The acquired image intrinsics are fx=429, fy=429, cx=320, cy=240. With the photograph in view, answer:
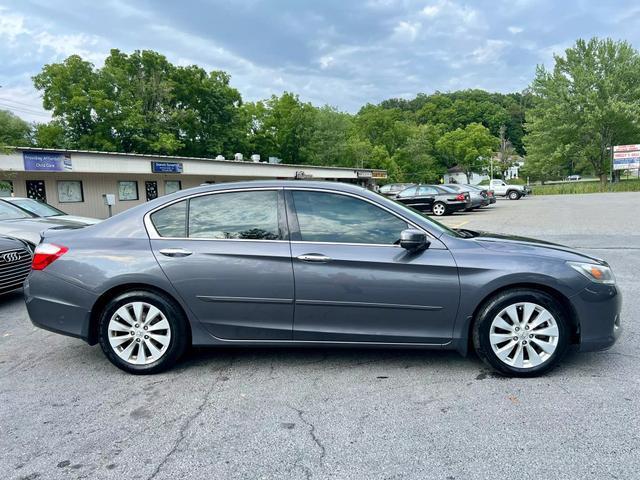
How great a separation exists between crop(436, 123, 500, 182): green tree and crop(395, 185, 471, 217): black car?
6369cm

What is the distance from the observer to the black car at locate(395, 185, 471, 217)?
19.5 meters

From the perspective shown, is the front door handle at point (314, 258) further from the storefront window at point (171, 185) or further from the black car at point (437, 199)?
the storefront window at point (171, 185)

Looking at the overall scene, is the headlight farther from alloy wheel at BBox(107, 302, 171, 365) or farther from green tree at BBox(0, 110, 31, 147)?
green tree at BBox(0, 110, 31, 147)

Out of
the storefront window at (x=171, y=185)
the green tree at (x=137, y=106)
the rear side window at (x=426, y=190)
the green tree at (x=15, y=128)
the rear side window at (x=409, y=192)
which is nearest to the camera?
the rear side window at (x=426, y=190)

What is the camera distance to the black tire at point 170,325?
3.54 metres

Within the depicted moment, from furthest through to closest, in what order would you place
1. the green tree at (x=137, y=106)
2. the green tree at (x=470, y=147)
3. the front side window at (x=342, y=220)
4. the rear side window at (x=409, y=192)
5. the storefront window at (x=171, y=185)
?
the green tree at (x=470, y=147), the green tree at (x=137, y=106), the storefront window at (x=171, y=185), the rear side window at (x=409, y=192), the front side window at (x=342, y=220)

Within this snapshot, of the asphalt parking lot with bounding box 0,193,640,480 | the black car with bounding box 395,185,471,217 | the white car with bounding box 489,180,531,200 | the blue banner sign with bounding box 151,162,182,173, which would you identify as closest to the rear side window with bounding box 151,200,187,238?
the asphalt parking lot with bounding box 0,193,640,480

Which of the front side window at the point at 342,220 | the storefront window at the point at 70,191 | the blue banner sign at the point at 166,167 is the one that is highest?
the blue banner sign at the point at 166,167

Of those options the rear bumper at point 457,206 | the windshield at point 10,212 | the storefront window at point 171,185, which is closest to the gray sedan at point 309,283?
the windshield at point 10,212

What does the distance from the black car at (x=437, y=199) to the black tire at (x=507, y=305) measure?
16.0 m

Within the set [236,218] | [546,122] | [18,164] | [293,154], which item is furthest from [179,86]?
[236,218]

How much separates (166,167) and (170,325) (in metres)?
23.4

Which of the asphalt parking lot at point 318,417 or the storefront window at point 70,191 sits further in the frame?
the storefront window at point 70,191

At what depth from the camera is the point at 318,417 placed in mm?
2863
